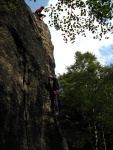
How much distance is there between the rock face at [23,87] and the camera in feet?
39.6

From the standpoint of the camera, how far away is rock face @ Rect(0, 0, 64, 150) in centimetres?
1207

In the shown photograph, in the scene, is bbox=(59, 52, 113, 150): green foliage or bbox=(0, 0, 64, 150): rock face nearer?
bbox=(0, 0, 64, 150): rock face

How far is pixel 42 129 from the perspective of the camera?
1527 cm

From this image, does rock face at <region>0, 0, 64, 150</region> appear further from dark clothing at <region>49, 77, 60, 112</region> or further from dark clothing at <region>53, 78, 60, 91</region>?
dark clothing at <region>53, 78, 60, 91</region>

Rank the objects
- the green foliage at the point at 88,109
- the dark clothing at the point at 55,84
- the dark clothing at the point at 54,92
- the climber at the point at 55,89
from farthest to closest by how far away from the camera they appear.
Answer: the green foliage at the point at 88,109 < the dark clothing at the point at 55,84 < the climber at the point at 55,89 < the dark clothing at the point at 54,92

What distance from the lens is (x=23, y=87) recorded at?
1438 centimetres

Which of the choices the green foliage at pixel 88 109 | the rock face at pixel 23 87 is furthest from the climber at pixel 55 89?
the green foliage at pixel 88 109

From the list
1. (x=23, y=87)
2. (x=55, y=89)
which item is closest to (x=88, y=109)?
(x=55, y=89)

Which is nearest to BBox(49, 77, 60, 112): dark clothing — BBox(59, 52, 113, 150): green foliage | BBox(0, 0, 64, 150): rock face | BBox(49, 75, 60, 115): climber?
BBox(49, 75, 60, 115): climber

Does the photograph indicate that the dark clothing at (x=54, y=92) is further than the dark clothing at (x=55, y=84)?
No

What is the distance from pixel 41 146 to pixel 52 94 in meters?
4.85

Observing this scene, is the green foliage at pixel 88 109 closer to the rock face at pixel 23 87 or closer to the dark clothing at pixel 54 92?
the dark clothing at pixel 54 92

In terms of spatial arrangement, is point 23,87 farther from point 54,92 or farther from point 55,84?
point 55,84

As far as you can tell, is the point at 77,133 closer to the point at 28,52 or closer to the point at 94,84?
the point at 94,84
